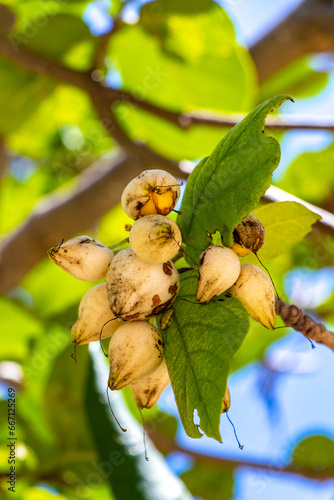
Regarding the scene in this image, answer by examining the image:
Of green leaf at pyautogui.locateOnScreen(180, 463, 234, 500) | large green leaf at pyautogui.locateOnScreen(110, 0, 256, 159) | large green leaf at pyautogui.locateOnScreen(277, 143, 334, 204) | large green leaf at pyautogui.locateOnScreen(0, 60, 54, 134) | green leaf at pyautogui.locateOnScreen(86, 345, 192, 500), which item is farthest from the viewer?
large green leaf at pyautogui.locateOnScreen(277, 143, 334, 204)

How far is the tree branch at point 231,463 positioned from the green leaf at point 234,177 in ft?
3.04

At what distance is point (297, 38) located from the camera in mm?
1625

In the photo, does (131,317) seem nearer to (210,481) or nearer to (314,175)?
(210,481)

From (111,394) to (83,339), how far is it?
0.55 meters

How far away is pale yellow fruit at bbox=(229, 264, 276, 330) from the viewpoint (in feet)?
1.65

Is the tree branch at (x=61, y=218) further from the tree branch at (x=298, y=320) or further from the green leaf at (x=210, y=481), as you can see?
the tree branch at (x=298, y=320)

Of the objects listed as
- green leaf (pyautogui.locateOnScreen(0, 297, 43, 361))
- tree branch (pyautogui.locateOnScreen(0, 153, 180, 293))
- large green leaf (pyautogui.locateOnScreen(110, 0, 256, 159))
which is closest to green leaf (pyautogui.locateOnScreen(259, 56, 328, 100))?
large green leaf (pyautogui.locateOnScreen(110, 0, 256, 159))

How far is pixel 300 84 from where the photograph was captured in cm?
185

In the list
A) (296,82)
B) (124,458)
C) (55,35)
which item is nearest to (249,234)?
(124,458)

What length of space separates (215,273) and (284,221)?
19 centimetres

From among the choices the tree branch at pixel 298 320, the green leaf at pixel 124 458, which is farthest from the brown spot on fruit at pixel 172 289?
the green leaf at pixel 124 458

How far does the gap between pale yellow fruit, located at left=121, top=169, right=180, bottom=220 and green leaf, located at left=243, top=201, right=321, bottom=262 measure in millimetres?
146

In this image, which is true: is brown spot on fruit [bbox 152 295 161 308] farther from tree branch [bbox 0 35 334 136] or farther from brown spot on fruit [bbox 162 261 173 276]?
tree branch [bbox 0 35 334 136]

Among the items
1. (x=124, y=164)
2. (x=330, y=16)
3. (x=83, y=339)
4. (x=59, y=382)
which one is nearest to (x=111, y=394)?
(x=59, y=382)
